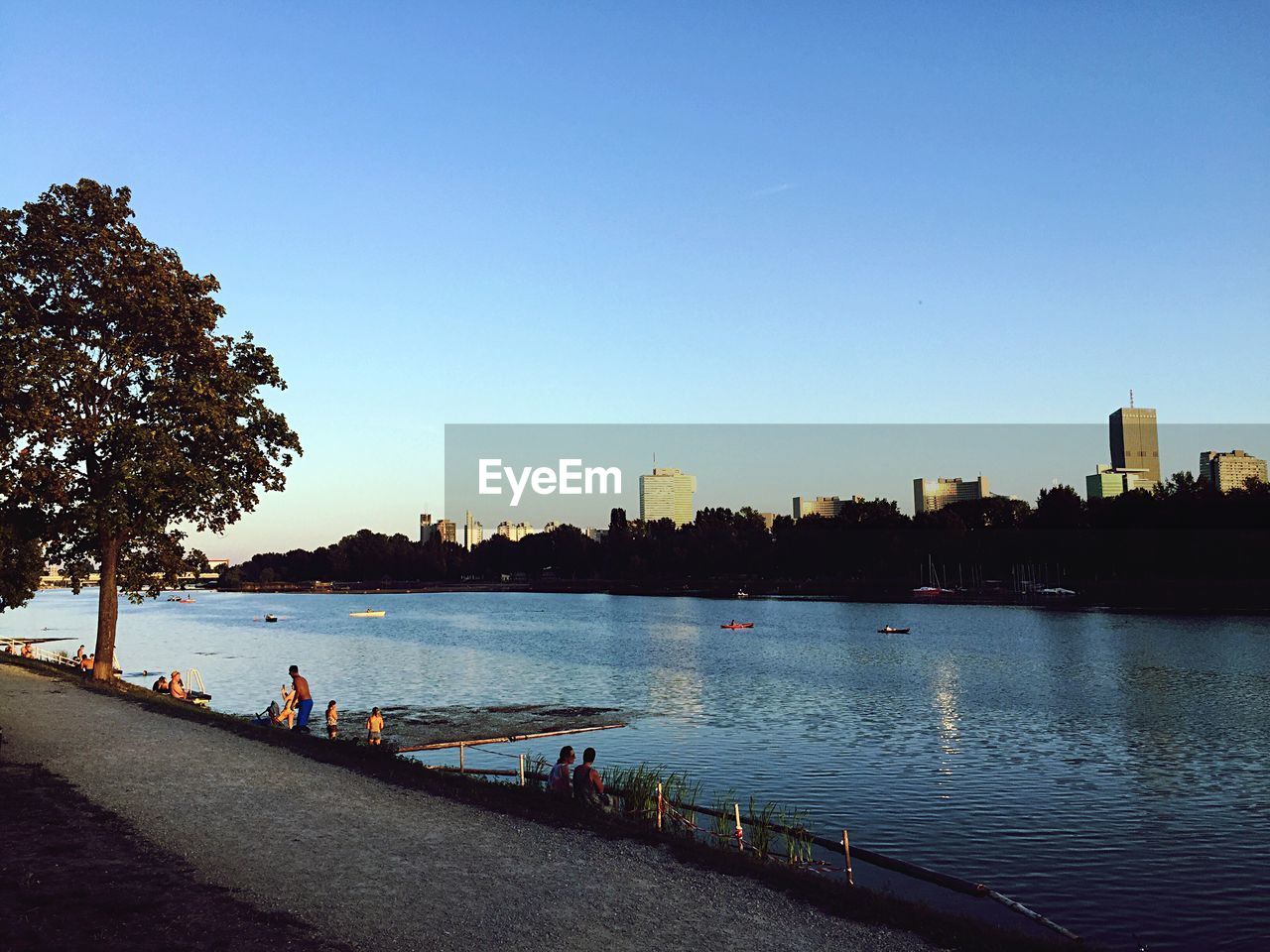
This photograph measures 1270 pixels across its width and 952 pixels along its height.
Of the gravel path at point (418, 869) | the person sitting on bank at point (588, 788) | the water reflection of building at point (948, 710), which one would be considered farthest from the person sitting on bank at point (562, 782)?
the water reflection of building at point (948, 710)

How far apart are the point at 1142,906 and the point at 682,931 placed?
14.3 meters

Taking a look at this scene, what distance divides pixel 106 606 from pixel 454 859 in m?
34.7

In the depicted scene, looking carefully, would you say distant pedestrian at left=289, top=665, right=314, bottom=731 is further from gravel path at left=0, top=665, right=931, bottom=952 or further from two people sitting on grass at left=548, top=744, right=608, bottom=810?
two people sitting on grass at left=548, top=744, right=608, bottom=810

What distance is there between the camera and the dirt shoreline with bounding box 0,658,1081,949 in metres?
14.7

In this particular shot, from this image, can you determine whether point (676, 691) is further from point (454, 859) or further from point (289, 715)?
point (454, 859)

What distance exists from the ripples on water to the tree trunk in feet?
50.2

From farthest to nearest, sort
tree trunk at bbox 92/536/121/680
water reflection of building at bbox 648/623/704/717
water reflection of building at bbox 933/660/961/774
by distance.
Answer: water reflection of building at bbox 648/623/704/717, tree trunk at bbox 92/536/121/680, water reflection of building at bbox 933/660/961/774

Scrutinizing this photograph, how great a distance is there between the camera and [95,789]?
22.3 meters

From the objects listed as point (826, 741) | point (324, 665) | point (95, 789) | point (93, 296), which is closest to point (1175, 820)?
point (826, 741)

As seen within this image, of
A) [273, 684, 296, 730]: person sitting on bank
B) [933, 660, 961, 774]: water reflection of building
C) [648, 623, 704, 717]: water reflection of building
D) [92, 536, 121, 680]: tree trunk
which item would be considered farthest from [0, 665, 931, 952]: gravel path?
[648, 623, 704, 717]: water reflection of building

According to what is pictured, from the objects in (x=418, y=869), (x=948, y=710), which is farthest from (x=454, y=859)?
(x=948, y=710)

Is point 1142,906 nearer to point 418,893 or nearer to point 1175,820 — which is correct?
point 1175,820

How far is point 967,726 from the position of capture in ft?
171

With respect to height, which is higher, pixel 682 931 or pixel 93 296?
pixel 93 296
